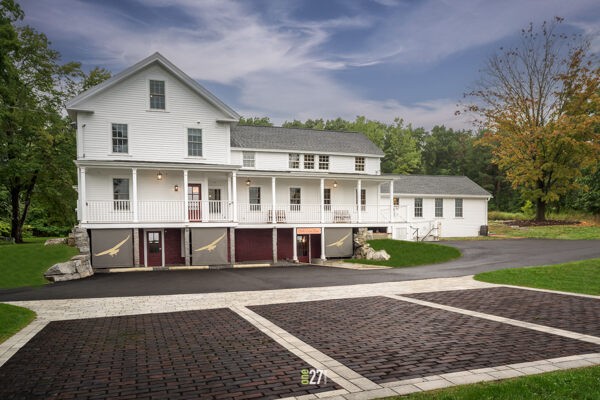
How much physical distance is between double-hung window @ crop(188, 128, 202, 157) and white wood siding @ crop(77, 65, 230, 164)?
9.6 inches

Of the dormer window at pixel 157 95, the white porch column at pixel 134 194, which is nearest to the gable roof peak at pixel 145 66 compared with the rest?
the dormer window at pixel 157 95

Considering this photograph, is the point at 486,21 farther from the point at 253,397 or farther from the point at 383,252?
the point at 253,397

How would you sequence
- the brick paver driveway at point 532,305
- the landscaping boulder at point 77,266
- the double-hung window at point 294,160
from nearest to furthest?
1. the brick paver driveway at point 532,305
2. the landscaping boulder at point 77,266
3. the double-hung window at point 294,160

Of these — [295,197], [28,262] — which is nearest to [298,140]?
[295,197]

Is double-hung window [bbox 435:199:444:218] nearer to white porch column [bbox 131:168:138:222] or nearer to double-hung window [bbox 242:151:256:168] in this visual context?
double-hung window [bbox 242:151:256:168]

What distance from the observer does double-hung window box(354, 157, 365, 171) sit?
102 feet

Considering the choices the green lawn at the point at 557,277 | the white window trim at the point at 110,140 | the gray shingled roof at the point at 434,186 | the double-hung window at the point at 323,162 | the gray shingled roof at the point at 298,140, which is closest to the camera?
the green lawn at the point at 557,277

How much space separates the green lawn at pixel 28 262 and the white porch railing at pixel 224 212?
2193 mm

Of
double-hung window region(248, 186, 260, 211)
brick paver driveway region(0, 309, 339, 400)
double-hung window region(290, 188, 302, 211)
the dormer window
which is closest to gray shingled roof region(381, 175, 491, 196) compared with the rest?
double-hung window region(290, 188, 302, 211)

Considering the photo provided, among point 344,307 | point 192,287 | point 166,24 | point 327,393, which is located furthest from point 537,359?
point 166,24

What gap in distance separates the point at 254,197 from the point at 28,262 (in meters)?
12.9

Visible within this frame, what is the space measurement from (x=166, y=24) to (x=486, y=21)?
22.8 metres

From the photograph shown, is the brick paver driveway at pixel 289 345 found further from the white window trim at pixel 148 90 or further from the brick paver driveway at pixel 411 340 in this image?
the white window trim at pixel 148 90

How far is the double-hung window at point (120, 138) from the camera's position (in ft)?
75.5
